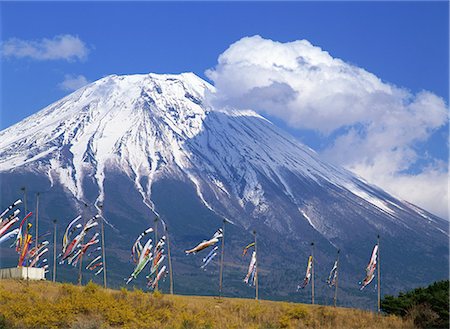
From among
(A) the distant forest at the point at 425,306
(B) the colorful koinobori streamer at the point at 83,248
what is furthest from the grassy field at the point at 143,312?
(B) the colorful koinobori streamer at the point at 83,248

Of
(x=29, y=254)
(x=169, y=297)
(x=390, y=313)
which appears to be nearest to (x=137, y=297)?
(x=169, y=297)

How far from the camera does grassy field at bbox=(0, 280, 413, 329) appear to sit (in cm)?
5012

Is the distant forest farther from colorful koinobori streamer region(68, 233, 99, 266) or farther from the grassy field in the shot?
colorful koinobori streamer region(68, 233, 99, 266)

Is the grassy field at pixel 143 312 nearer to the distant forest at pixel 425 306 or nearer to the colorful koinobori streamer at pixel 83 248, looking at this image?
the distant forest at pixel 425 306

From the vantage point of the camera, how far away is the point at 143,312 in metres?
53.1

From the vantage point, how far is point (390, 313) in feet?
194

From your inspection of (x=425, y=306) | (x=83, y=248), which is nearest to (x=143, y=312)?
(x=83, y=248)

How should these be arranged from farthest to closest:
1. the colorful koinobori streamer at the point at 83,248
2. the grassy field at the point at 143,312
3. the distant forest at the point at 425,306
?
the colorful koinobori streamer at the point at 83,248
the distant forest at the point at 425,306
the grassy field at the point at 143,312

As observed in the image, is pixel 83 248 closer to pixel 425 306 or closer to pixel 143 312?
pixel 143 312

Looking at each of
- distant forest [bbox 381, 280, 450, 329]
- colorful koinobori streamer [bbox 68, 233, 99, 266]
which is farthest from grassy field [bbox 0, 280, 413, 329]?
colorful koinobori streamer [bbox 68, 233, 99, 266]

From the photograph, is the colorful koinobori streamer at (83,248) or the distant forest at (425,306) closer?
the distant forest at (425,306)

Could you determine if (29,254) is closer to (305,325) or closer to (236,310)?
(236,310)

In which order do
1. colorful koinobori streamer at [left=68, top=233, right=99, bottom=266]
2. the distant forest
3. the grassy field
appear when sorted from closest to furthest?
the grassy field < the distant forest < colorful koinobori streamer at [left=68, top=233, right=99, bottom=266]

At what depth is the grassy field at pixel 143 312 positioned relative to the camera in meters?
50.1
